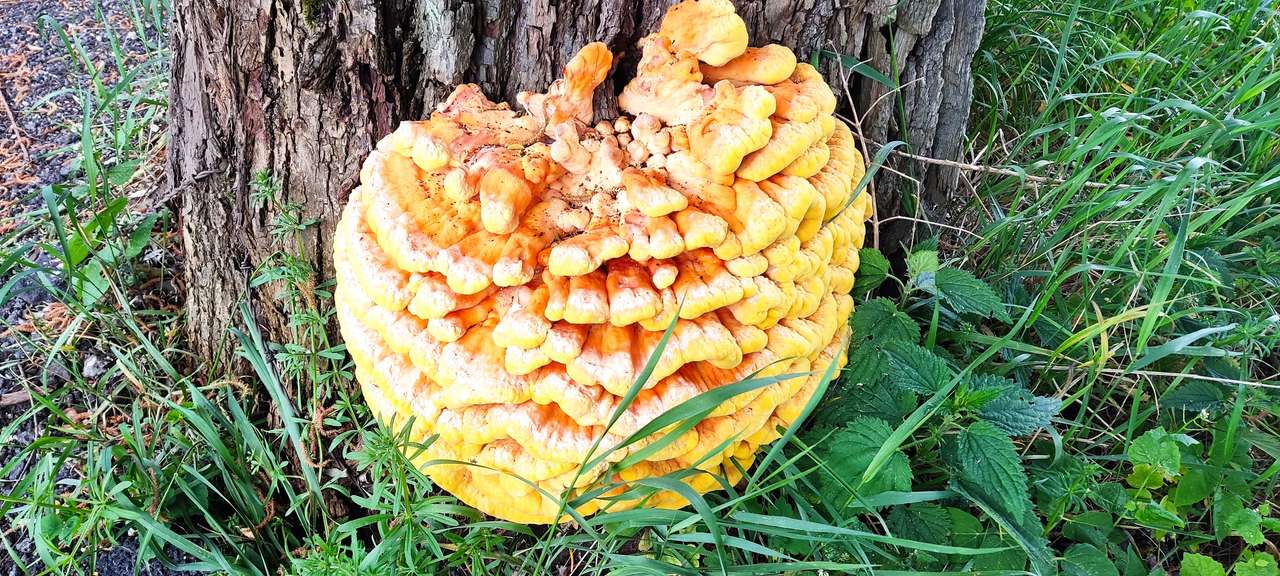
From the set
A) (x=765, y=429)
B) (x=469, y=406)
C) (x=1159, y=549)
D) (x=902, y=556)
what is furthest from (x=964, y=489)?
(x=469, y=406)

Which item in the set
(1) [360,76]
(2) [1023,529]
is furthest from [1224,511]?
(1) [360,76]

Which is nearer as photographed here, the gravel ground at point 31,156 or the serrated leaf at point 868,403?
the serrated leaf at point 868,403

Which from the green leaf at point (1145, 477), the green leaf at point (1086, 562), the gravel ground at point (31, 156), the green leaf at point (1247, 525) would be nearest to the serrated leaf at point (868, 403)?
the green leaf at point (1086, 562)

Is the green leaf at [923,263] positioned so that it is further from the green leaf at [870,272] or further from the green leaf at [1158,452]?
the green leaf at [1158,452]

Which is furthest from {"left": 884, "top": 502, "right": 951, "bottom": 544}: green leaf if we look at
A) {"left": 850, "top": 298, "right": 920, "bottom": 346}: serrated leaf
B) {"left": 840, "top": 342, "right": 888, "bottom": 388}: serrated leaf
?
{"left": 850, "top": 298, "right": 920, "bottom": 346}: serrated leaf

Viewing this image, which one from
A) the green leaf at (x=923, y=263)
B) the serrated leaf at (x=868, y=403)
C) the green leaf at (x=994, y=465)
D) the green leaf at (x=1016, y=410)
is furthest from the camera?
the green leaf at (x=923, y=263)

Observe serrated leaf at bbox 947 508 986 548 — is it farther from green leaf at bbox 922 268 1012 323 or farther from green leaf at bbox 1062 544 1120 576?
green leaf at bbox 922 268 1012 323

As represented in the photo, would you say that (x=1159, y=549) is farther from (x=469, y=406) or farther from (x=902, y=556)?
(x=469, y=406)

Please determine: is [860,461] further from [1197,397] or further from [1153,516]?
[1197,397]
